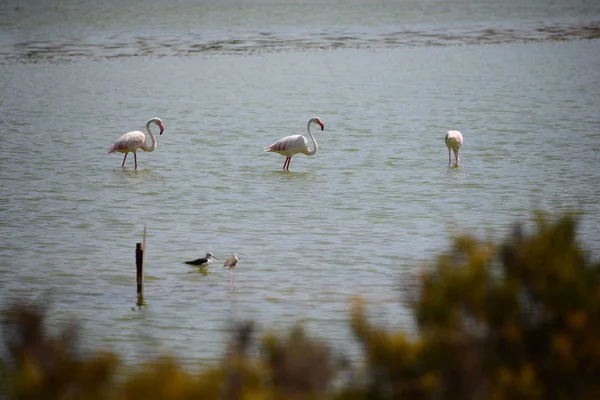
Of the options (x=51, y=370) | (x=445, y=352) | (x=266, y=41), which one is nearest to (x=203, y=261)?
(x=445, y=352)

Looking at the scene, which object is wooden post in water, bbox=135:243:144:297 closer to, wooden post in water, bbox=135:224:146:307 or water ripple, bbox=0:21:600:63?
wooden post in water, bbox=135:224:146:307

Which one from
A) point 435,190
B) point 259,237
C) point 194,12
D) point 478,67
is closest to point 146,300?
point 259,237

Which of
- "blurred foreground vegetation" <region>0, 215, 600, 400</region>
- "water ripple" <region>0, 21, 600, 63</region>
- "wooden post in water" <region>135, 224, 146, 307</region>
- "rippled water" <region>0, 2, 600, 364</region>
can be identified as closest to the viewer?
"blurred foreground vegetation" <region>0, 215, 600, 400</region>

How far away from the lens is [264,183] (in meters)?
18.2

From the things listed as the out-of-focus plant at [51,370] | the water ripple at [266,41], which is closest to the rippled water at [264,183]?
the out-of-focus plant at [51,370]

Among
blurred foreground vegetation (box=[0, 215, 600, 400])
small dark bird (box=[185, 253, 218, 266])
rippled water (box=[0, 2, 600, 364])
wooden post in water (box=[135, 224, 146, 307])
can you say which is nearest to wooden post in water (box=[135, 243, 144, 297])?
wooden post in water (box=[135, 224, 146, 307])

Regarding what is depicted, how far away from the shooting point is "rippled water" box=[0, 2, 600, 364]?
10.8 meters

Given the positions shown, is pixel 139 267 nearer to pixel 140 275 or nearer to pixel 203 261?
pixel 140 275

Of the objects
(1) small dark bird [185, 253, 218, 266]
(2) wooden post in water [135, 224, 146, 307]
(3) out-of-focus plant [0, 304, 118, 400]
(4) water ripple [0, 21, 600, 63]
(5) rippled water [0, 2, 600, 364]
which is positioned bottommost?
(3) out-of-focus plant [0, 304, 118, 400]

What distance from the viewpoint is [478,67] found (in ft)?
135

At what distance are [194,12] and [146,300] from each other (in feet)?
190

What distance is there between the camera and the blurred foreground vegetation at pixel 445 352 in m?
4.38

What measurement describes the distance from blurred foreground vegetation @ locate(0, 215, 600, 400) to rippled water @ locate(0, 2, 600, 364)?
3.93 m

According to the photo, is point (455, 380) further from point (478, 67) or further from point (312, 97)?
point (478, 67)
